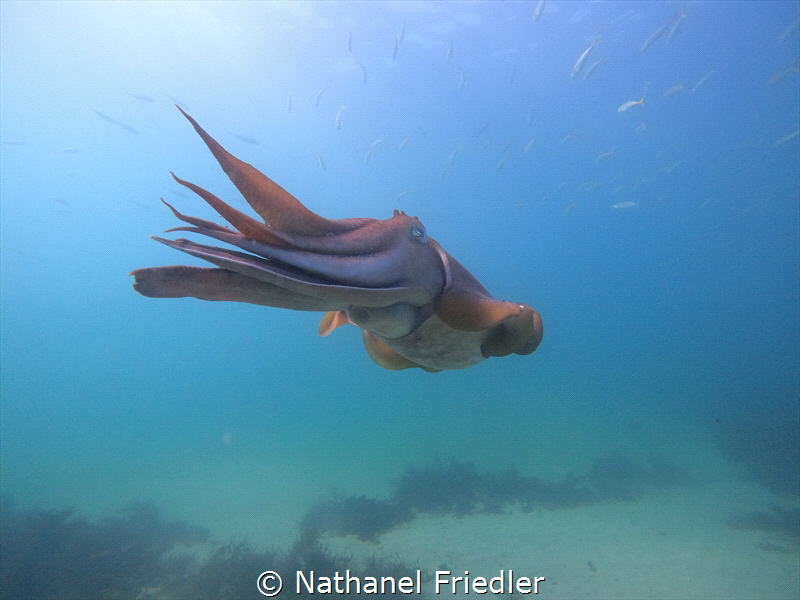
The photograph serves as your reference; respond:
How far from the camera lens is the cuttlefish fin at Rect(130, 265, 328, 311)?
1.47m

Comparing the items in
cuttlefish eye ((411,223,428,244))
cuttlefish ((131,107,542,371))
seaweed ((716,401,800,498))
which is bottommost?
cuttlefish ((131,107,542,371))

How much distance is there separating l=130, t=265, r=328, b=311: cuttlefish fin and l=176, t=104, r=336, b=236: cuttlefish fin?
9.9 inches

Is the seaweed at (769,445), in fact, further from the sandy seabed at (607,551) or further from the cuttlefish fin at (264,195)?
the cuttlefish fin at (264,195)

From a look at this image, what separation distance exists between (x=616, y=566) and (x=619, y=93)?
28.6m

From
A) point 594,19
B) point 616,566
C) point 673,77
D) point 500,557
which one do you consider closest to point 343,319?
point 500,557

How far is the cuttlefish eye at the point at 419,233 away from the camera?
2.23m

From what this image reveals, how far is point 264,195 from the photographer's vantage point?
148cm

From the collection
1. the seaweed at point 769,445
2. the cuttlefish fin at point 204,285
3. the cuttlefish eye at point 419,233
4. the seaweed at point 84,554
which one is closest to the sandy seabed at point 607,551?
the seaweed at point 84,554

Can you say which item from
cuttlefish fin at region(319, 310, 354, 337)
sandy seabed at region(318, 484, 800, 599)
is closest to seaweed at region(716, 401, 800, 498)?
sandy seabed at region(318, 484, 800, 599)

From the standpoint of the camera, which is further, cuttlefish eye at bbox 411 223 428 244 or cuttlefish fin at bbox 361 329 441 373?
cuttlefish fin at bbox 361 329 441 373

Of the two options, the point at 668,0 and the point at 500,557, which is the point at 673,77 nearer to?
the point at 668,0

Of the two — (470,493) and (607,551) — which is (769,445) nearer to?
(607,551)

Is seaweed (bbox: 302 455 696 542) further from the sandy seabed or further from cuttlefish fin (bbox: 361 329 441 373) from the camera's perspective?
cuttlefish fin (bbox: 361 329 441 373)

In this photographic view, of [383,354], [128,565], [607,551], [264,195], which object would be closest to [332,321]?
[383,354]
